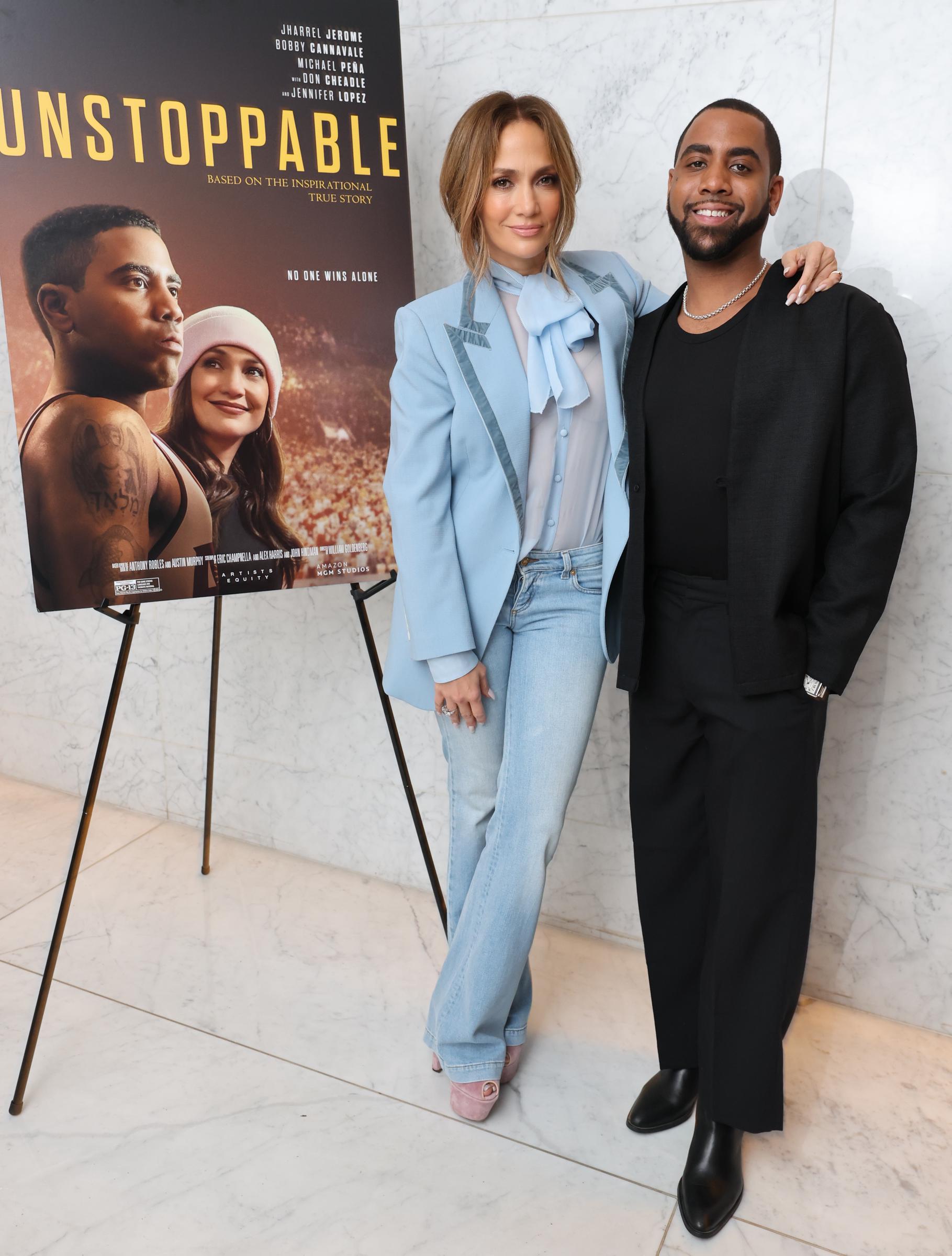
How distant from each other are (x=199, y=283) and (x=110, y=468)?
1.23 ft

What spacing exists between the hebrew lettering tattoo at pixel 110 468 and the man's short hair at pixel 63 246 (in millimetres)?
177

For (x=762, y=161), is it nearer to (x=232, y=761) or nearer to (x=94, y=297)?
(x=94, y=297)

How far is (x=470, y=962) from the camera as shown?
5.89 ft

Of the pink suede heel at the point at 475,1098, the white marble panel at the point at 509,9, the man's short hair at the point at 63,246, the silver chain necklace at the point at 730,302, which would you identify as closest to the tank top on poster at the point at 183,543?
the man's short hair at the point at 63,246

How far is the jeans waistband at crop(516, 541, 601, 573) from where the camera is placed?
1.71 metres

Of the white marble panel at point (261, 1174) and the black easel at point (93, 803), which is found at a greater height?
the black easel at point (93, 803)

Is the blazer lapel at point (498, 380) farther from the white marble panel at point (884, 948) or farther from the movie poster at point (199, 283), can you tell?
the white marble panel at point (884, 948)

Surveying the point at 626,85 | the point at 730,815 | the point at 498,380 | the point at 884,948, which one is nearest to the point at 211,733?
the point at 498,380

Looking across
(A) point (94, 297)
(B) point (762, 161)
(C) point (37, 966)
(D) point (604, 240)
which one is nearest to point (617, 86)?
(D) point (604, 240)

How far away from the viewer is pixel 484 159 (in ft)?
5.18

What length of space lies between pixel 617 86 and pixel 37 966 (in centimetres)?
235

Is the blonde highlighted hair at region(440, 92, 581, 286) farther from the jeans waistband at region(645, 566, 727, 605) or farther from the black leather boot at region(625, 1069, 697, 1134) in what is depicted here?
the black leather boot at region(625, 1069, 697, 1134)

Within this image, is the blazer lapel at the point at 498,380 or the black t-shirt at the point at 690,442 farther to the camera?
the blazer lapel at the point at 498,380

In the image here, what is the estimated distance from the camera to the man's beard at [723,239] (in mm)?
1468
